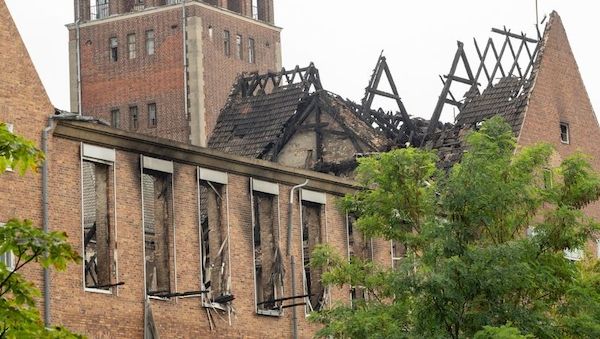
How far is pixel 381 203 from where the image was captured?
33625 mm

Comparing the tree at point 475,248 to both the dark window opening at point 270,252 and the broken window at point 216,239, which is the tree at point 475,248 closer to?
the broken window at point 216,239

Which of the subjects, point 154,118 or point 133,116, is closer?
point 154,118

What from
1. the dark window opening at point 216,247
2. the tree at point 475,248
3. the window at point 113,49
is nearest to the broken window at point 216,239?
the dark window opening at point 216,247

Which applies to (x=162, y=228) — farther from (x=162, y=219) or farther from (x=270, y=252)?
(x=270, y=252)

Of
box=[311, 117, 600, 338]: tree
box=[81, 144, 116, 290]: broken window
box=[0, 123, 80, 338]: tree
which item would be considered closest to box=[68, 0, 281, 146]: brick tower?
box=[81, 144, 116, 290]: broken window

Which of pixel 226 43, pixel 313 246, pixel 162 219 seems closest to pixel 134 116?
pixel 226 43

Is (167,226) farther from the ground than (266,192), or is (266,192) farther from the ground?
(266,192)

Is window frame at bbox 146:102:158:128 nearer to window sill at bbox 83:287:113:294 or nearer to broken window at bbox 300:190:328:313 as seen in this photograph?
broken window at bbox 300:190:328:313

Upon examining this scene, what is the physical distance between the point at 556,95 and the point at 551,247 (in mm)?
25844

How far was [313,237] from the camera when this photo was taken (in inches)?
1730

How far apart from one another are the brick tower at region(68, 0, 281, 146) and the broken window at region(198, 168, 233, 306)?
52.1 meters

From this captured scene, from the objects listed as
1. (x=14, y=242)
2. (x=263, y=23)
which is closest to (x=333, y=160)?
(x=14, y=242)

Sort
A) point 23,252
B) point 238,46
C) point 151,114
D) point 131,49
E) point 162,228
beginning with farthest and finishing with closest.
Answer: point 238,46
point 131,49
point 151,114
point 162,228
point 23,252

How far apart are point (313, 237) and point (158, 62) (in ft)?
175
